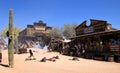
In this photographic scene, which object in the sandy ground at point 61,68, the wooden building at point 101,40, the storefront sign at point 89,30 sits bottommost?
the sandy ground at point 61,68

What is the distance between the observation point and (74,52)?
30.2 m

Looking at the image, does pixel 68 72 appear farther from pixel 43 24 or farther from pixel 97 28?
pixel 43 24

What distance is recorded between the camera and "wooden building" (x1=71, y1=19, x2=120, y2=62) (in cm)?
2378

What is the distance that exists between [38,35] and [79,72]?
38927 millimetres

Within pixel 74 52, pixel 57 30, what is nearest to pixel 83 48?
pixel 74 52

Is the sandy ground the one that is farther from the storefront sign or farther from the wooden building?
the storefront sign

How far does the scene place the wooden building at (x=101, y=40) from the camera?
23.8m

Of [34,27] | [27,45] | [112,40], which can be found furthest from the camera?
[34,27]

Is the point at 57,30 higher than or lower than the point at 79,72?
higher

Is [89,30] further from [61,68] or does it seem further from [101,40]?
[61,68]

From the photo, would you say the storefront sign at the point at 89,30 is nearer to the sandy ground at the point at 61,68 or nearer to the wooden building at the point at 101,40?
the wooden building at the point at 101,40

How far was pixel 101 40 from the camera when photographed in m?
26.5

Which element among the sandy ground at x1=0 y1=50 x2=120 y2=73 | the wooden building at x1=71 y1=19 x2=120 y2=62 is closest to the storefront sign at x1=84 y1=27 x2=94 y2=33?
the wooden building at x1=71 y1=19 x2=120 y2=62

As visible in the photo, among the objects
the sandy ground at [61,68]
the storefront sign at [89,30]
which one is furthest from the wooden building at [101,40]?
the sandy ground at [61,68]
